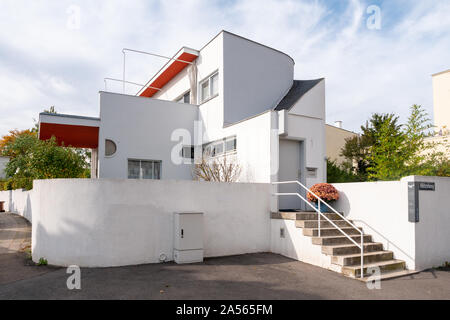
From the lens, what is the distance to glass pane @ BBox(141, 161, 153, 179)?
12.2 metres

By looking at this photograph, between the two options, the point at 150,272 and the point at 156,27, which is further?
the point at 156,27

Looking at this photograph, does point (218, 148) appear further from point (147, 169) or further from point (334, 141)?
point (334, 141)

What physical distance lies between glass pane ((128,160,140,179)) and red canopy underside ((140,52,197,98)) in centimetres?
506

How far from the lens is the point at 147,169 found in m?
12.3

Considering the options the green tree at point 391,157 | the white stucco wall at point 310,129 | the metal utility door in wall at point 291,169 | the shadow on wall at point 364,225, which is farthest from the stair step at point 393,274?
the white stucco wall at point 310,129

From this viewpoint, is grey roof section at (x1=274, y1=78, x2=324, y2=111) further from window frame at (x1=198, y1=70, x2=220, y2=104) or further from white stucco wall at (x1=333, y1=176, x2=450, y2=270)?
white stucco wall at (x1=333, y1=176, x2=450, y2=270)

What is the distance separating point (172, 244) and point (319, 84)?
7550 millimetres

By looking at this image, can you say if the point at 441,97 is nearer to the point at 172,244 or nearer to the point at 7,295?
the point at 172,244

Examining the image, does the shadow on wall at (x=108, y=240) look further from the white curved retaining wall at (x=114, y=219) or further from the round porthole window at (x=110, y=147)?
the round porthole window at (x=110, y=147)

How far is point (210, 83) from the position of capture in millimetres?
12477

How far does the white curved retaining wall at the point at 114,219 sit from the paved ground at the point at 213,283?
1.19 ft

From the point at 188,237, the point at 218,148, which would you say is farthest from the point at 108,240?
the point at 218,148

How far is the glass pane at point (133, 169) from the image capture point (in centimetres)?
1191
